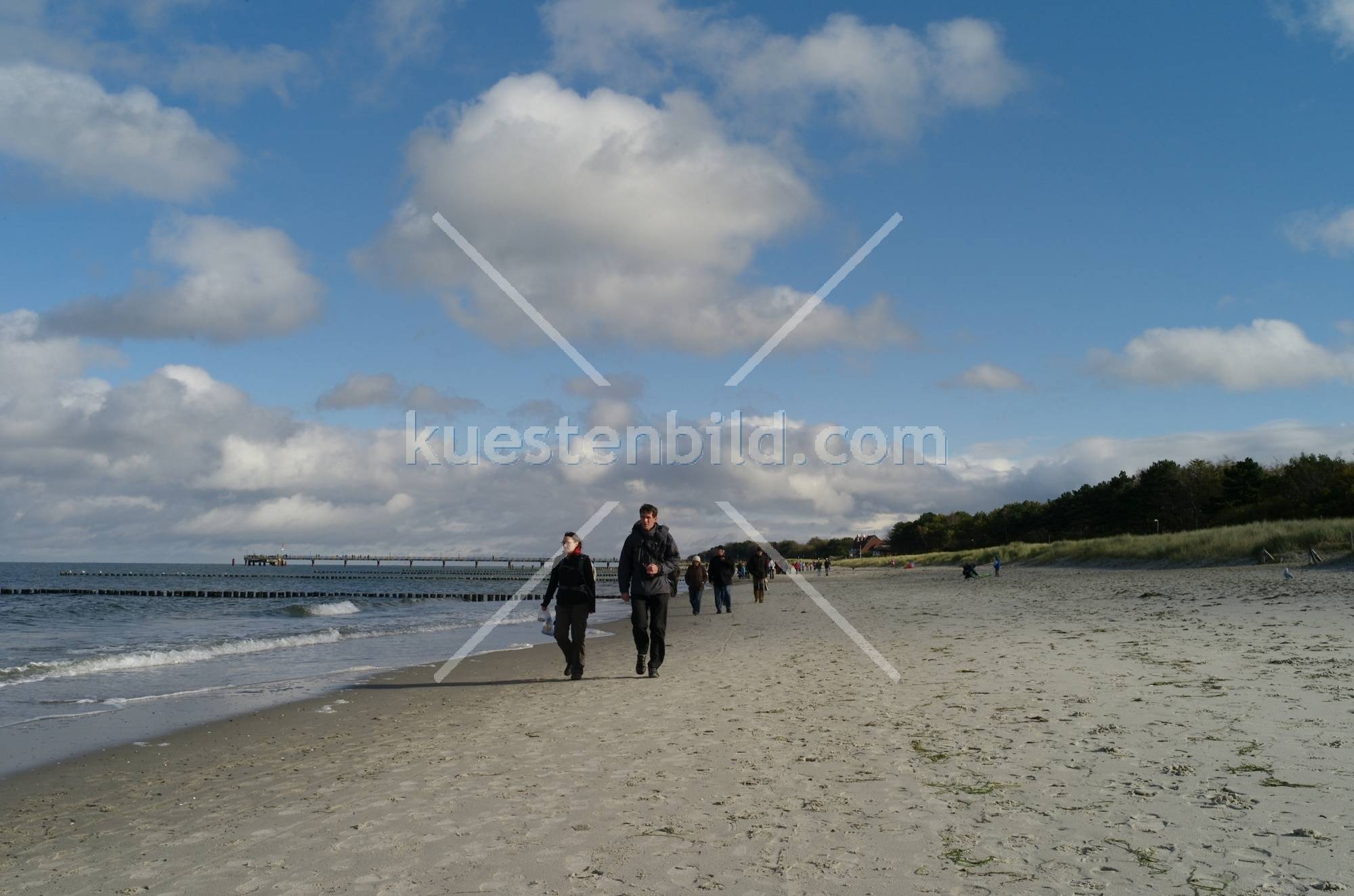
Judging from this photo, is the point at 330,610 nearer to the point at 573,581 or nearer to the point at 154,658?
the point at 154,658

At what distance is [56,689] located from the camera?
13609 millimetres

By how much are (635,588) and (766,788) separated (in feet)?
19.2

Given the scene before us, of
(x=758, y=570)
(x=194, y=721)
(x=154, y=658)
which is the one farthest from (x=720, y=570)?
(x=194, y=721)

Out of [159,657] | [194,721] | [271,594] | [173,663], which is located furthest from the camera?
[271,594]

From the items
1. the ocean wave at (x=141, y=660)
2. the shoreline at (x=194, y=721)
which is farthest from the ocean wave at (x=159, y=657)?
the shoreline at (x=194, y=721)

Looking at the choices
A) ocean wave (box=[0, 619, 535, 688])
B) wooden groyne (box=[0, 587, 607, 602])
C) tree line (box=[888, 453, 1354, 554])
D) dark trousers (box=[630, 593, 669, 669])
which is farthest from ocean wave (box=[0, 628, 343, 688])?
tree line (box=[888, 453, 1354, 554])

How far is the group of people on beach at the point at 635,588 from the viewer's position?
11.4m

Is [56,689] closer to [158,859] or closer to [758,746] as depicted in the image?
[158,859]

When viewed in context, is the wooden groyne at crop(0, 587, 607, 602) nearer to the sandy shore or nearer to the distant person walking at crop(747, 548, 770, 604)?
the distant person walking at crop(747, 548, 770, 604)

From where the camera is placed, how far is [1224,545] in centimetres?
3819

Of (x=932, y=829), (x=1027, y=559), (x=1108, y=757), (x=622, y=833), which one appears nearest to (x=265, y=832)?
(x=622, y=833)

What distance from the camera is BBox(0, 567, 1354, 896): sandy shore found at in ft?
13.9

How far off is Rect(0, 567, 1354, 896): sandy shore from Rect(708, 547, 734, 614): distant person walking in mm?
16588

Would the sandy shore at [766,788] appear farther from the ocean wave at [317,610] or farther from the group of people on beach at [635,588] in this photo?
the ocean wave at [317,610]
